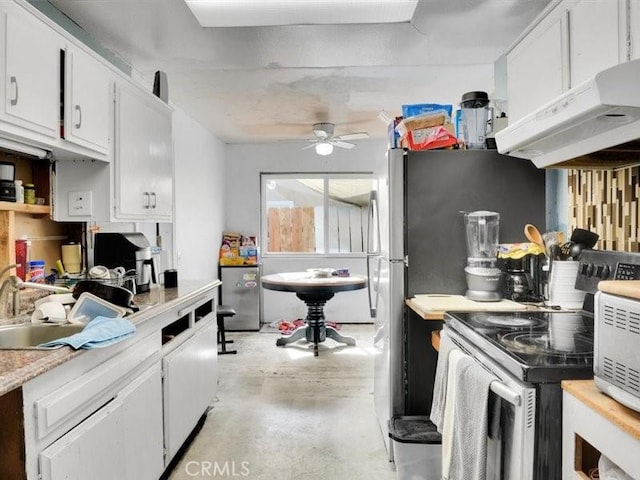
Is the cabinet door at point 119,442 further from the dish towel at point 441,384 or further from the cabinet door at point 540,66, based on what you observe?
the cabinet door at point 540,66

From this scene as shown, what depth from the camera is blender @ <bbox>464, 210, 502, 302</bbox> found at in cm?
228

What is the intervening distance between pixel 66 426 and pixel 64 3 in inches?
83.6

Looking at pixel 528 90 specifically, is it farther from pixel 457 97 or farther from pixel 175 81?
pixel 175 81

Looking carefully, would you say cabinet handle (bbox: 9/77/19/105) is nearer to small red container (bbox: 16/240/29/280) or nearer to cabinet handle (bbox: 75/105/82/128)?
cabinet handle (bbox: 75/105/82/128)

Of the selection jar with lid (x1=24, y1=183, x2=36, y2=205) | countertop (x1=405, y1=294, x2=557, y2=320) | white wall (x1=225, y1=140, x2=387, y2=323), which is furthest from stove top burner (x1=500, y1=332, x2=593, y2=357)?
white wall (x1=225, y1=140, x2=387, y2=323)

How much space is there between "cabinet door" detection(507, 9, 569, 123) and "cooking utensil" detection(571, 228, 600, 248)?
607mm

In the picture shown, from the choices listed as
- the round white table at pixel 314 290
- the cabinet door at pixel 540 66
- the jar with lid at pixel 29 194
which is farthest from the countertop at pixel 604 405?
the round white table at pixel 314 290

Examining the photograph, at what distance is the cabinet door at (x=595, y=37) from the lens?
4.90 ft

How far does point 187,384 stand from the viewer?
254 centimetres

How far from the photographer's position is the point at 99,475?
1.59 m

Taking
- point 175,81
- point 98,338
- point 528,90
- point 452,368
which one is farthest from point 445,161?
point 175,81

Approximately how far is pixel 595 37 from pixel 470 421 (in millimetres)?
1396

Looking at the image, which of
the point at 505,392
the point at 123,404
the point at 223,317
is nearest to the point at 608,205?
the point at 505,392

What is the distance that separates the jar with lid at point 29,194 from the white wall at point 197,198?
6.39 feet
